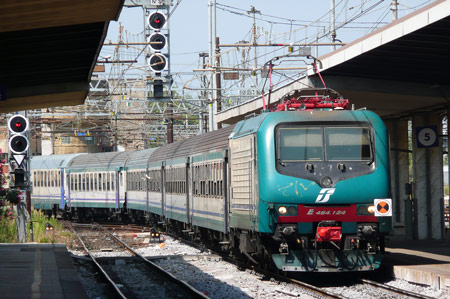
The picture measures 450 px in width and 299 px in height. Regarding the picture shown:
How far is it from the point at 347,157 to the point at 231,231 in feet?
13.2

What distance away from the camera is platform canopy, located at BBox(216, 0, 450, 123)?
42.9 ft

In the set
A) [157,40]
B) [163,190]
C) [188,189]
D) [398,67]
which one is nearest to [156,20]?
[157,40]

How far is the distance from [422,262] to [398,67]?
14.4ft

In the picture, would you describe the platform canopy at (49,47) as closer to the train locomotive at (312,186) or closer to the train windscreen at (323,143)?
the train locomotive at (312,186)

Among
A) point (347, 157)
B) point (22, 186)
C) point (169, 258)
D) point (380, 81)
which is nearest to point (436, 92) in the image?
point (380, 81)

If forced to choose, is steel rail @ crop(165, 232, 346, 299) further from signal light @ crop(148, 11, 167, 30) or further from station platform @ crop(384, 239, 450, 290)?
signal light @ crop(148, 11, 167, 30)

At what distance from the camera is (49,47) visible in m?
12.5

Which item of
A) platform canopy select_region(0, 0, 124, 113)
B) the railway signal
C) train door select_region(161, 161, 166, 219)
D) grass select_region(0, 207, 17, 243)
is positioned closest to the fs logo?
platform canopy select_region(0, 0, 124, 113)

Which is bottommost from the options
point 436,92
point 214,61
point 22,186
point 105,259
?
point 105,259

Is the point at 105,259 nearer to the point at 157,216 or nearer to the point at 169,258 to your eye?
the point at 169,258

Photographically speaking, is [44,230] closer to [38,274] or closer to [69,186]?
[38,274]

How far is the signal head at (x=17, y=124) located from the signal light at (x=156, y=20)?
4.51 m

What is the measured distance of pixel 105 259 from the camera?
66.6 feet

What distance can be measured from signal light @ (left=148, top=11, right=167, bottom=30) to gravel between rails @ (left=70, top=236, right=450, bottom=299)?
20.3 feet
